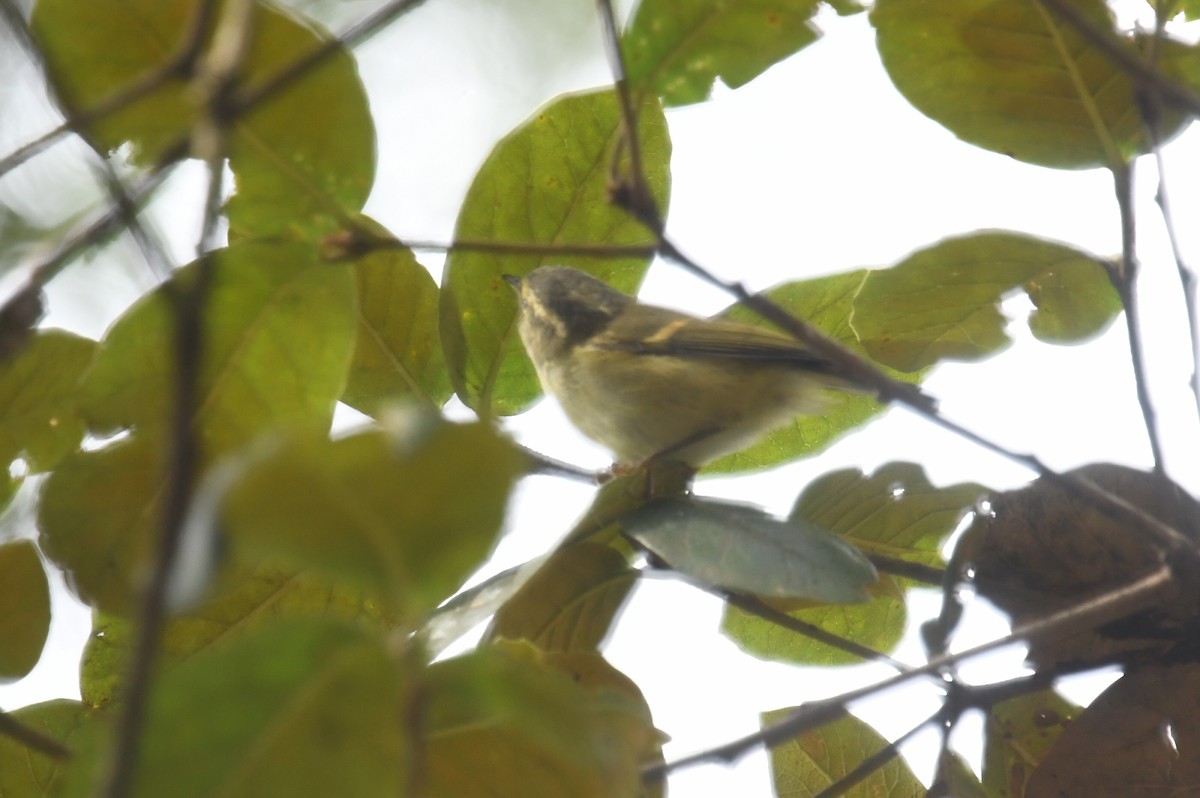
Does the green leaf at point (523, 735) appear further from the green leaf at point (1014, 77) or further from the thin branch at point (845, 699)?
the green leaf at point (1014, 77)

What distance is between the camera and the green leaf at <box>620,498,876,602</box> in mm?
1692

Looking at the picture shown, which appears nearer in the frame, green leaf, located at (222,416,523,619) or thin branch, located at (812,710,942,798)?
green leaf, located at (222,416,523,619)

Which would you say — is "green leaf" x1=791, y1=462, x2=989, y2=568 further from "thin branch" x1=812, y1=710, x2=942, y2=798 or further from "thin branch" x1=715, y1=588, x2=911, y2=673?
"thin branch" x1=812, y1=710, x2=942, y2=798

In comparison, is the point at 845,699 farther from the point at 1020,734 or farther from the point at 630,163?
the point at 1020,734

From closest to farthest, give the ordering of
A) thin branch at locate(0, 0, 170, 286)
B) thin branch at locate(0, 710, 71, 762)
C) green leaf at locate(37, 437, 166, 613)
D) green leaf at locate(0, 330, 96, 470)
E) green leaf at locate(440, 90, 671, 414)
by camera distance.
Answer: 1. thin branch at locate(0, 0, 170, 286)
2. thin branch at locate(0, 710, 71, 762)
3. green leaf at locate(37, 437, 166, 613)
4. green leaf at locate(0, 330, 96, 470)
5. green leaf at locate(440, 90, 671, 414)

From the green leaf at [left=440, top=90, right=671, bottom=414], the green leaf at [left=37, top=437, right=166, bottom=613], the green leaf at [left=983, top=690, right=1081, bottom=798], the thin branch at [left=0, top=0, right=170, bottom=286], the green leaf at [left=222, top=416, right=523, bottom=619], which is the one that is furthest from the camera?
the green leaf at [left=440, top=90, right=671, bottom=414]

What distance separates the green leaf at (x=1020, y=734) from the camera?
225 cm

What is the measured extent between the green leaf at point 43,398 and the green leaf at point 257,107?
1.31 feet

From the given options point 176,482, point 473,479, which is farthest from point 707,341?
point 176,482

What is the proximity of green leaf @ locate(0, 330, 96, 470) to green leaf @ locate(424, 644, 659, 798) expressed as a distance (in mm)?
1000

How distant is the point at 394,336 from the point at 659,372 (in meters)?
1.33

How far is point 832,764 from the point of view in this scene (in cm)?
238

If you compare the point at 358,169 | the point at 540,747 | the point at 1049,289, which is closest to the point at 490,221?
the point at 358,169

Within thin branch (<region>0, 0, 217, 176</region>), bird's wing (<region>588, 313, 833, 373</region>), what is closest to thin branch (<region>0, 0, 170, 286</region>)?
thin branch (<region>0, 0, 217, 176</region>)
